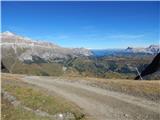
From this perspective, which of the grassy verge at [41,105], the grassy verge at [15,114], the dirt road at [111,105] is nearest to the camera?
the dirt road at [111,105]

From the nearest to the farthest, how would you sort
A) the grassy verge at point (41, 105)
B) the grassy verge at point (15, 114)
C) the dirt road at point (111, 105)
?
the dirt road at point (111, 105), the grassy verge at point (15, 114), the grassy verge at point (41, 105)

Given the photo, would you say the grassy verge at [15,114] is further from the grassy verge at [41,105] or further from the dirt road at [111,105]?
the dirt road at [111,105]

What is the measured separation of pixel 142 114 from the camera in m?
23.8

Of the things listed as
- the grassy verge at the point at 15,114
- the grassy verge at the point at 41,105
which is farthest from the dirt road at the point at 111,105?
the grassy verge at the point at 15,114

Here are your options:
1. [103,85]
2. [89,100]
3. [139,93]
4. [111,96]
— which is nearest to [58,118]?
[89,100]

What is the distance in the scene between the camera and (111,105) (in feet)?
89.5

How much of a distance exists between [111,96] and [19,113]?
11728 mm

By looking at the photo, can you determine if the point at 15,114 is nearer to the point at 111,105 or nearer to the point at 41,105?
the point at 41,105

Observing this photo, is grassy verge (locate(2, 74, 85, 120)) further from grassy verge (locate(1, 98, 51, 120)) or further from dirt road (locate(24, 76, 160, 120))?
dirt road (locate(24, 76, 160, 120))

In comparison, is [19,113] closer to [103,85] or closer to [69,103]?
[69,103]

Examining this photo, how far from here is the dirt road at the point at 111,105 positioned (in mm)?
23125

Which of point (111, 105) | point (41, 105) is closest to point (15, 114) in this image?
point (41, 105)

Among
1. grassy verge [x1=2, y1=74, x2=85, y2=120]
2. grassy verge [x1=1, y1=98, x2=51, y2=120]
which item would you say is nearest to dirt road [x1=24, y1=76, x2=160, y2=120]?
grassy verge [x1=2, y1=74, x2=85, y2=120]

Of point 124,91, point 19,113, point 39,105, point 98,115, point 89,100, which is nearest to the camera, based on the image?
point 98,115
